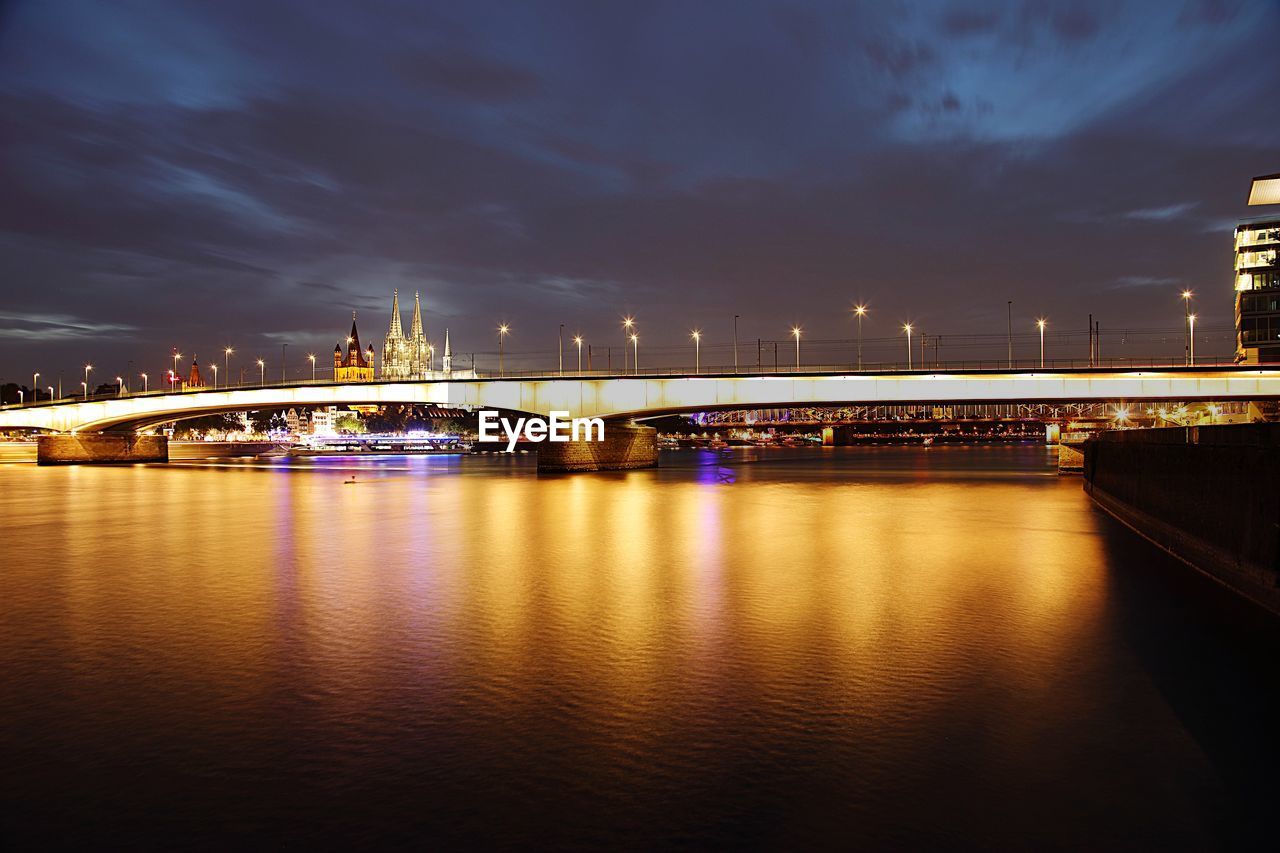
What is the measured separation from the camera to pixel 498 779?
898 cm

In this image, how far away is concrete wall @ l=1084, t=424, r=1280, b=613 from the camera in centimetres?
1795

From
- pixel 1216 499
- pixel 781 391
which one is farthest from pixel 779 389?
pixel 1216 499

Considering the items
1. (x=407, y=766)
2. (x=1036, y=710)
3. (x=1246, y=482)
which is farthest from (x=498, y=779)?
(x=1246, y=482)

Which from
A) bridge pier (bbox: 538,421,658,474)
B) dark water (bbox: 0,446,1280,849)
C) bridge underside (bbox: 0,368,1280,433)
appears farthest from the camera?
bridge pier (bbox: 538,421,658,474)

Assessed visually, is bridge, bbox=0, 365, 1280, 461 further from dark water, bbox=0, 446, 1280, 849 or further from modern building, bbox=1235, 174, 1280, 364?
modern building, bbox=1235, 174, 1280, 364

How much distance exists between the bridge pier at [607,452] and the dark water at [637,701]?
171 feet

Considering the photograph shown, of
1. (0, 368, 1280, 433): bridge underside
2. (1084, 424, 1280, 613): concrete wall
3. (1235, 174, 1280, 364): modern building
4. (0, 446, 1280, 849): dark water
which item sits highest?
(1235, 174, 1280, 364): modern building

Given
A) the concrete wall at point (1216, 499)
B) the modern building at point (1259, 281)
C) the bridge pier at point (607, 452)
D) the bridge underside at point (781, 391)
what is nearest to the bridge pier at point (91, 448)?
the bridge underside at point (781, 391)

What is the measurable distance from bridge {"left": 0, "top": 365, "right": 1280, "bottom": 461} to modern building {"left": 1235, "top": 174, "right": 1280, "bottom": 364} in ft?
201

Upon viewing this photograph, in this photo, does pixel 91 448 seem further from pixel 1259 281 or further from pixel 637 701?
pixel 1259 281

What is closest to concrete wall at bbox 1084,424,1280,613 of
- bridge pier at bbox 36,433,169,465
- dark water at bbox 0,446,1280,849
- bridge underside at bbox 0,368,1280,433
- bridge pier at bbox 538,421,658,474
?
dark water at bbox 0,446,1280,849

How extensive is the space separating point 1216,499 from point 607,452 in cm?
6384

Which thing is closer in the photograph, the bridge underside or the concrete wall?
the concrete wall

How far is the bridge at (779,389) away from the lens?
217 feet
